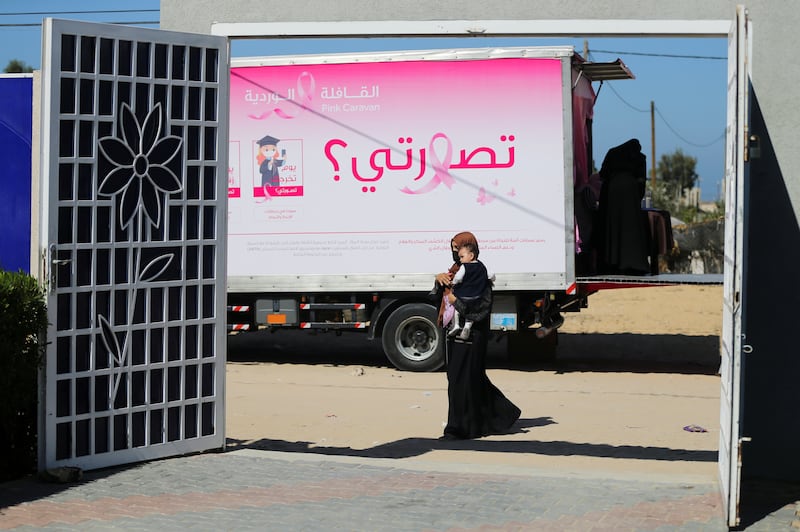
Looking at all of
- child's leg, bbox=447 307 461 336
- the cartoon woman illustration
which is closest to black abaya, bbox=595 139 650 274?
the cartoon woman illustration

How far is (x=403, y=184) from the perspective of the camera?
14758 millimetres

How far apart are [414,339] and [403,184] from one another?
1983mm

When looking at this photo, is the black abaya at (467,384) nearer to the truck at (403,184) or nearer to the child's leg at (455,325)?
the child's leg at (455,325)

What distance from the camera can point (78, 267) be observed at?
7.78 metres

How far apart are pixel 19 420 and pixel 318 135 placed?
767 cm

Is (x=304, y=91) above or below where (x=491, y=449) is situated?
above

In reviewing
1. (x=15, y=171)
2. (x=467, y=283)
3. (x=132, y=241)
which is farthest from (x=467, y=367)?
(x=15, y=171)

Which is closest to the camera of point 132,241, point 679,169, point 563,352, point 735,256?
point 735,256

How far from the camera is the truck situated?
14359 mm

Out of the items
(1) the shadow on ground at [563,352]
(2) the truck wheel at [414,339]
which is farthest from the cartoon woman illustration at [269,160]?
(1) the shadow on ground at [563,352]

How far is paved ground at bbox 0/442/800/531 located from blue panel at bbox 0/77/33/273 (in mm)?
3442

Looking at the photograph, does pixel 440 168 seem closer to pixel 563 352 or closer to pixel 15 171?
pixel 563 352

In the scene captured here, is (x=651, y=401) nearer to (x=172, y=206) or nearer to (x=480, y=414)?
(x=480, y=414)

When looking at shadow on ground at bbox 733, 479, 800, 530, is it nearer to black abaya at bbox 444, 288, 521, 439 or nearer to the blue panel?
black abaya at bbox 444, 288, 521, 439
